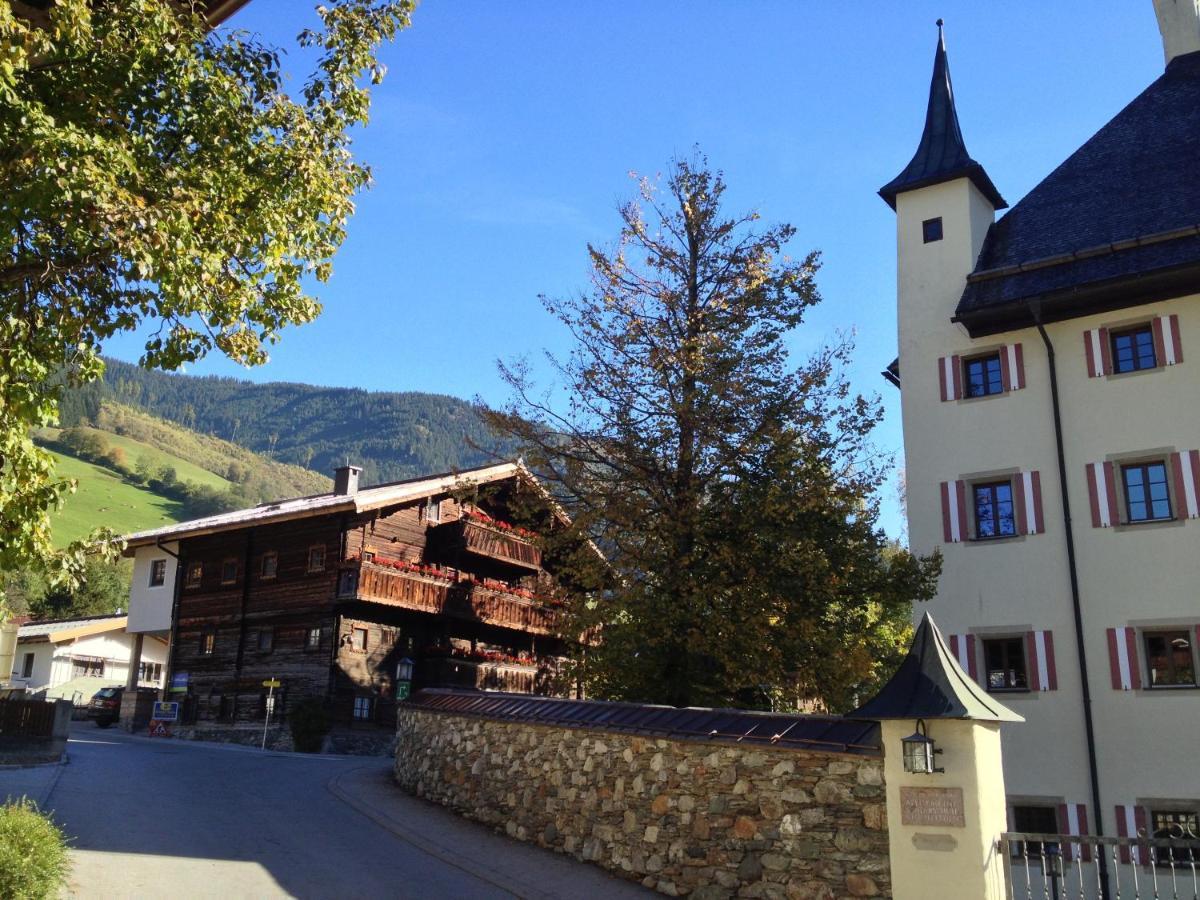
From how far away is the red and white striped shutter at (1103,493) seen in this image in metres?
18.9

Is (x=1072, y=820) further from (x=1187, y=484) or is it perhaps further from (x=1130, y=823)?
(x=1187, y=484)

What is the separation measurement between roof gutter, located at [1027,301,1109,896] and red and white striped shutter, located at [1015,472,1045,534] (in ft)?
1.35

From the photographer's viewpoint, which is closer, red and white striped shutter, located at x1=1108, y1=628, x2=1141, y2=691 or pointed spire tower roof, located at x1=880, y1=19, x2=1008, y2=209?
red and white striped shutter, located at x1=1108, y1=628, x2=1141, y2=691

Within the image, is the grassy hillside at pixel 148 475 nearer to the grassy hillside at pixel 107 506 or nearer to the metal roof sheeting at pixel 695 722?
the grassy hillside at pixel 107 506

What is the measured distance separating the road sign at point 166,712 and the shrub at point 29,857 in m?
24.4

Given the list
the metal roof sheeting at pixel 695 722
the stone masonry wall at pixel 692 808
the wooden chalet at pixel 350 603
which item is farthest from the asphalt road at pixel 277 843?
the wooden chalet at pixel 350 603

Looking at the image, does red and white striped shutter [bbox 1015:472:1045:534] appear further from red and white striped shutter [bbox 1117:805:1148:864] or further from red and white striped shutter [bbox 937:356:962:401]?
red and white striped shutter [bbox 1117:805:1148:864]

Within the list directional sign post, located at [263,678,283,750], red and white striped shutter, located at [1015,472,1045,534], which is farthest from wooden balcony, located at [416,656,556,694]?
red and white striped shutter, located at [1015,472,1045,534]

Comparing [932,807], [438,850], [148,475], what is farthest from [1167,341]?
[148,475]

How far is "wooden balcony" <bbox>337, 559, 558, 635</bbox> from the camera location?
2900cm

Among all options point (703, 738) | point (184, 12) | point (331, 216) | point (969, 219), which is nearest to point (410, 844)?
point (703, 738)

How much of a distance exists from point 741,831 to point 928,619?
119 inches

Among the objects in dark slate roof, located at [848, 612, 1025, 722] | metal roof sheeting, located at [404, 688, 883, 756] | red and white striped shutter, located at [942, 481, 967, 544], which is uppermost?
red and white striped shutter, located at [942, 481, 967, 544]

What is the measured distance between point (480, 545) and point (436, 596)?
242 centimetres
